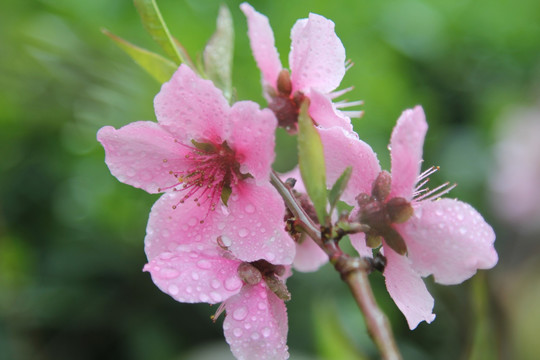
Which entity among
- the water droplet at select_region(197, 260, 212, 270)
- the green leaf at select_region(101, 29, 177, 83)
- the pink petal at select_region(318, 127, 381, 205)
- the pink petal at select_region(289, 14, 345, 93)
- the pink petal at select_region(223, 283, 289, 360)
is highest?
the pink petal at select_region(289, 14, 345, 93)

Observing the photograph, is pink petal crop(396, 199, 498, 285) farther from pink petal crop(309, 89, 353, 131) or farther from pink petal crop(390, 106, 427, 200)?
pink petal crop(309, 89, 353, 131)

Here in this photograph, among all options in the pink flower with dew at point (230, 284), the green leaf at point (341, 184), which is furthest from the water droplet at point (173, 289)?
the green leaf at point (341, 184)

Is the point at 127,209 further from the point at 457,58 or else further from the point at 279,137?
the point at 457,58

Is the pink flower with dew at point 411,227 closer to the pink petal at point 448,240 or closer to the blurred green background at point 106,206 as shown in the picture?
the pink petal at point 448,240

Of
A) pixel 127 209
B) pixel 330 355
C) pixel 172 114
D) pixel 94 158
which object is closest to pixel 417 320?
pixel 172 114

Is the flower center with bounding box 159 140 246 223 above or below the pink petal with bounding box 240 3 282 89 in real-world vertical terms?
below

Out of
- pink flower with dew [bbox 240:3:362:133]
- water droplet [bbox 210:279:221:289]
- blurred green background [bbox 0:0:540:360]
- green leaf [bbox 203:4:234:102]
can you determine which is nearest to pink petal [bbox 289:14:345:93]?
pink flower with dew [bbox 240:3:362:133]

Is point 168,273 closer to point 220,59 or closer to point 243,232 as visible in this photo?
point 243,232
